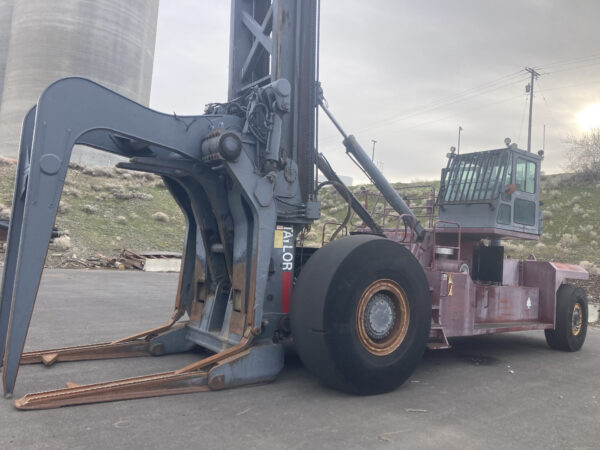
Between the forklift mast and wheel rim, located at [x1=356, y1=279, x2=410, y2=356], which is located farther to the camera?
the forklift mast

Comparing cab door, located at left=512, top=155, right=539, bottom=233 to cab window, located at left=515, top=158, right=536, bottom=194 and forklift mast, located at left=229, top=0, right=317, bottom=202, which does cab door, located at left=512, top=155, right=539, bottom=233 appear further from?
forklift mast, located at left=229, top=0, right=317, bottom=202

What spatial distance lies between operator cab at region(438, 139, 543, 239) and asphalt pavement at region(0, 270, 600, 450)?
2160 millimetres

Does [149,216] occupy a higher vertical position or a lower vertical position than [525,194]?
higher

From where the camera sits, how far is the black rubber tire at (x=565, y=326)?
343 inches

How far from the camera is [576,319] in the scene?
29.7ft

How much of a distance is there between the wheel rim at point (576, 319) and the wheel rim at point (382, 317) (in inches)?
183

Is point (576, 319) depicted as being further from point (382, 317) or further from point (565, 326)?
point (382, 317)

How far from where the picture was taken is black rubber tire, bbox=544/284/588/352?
343 inches

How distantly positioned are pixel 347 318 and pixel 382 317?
24.1 inches

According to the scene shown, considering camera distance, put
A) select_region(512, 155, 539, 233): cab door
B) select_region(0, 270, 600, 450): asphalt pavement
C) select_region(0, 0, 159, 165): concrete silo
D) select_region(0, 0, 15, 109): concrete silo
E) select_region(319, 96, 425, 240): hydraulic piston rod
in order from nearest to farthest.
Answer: select_region(0, 270, 600, 450): asphalt pavement < select_region(319, 96, 425, 240): hydraulic piston rod < select_region(512, 155, 539, 233): cab door < select_region(0, 0, 159, 165): concrete silo < select_region(0, 0, 15, 109): concrete silo

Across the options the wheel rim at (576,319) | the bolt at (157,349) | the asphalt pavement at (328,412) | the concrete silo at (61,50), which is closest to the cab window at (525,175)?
the wheel rim at (576,319)

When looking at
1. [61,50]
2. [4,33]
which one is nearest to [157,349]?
[61,50]

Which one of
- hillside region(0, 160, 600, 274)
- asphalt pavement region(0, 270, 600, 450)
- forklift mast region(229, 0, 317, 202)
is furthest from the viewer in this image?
hillside region(0, 160, 600, 274)

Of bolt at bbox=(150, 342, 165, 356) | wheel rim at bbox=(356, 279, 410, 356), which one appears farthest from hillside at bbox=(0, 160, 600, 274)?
wheel rim at bbox=(356, 279, 410, 356)
